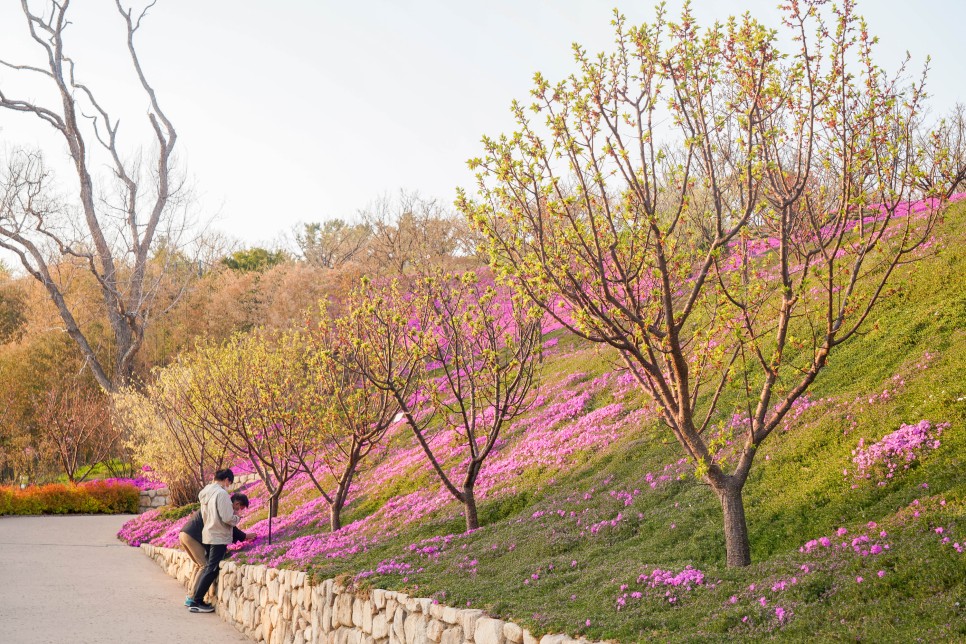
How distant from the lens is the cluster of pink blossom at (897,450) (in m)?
7.79

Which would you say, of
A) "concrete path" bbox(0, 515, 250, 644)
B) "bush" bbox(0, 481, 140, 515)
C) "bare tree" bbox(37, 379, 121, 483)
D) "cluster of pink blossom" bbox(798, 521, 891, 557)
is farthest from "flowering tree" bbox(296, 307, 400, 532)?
"bare tree" bbox(37, 379, 121, 483)

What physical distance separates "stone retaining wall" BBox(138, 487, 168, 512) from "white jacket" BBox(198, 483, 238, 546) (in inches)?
744

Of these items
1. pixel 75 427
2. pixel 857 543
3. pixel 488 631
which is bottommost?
pixel 488 631

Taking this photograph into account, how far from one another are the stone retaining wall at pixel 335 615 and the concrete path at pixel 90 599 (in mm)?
449

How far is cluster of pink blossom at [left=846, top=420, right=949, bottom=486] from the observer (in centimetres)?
779

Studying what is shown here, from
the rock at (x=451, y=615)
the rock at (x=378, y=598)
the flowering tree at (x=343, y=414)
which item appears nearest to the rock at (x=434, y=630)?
the rock at (x=451, y=615)

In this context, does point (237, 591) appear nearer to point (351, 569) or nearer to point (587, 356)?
point (351, 569)

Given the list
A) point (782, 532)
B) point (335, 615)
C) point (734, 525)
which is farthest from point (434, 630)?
point (782, 532)

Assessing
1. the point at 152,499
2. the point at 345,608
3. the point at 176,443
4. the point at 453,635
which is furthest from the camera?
the point at 152,499

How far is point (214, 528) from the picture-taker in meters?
12.6

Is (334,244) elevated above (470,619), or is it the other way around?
(334,244)

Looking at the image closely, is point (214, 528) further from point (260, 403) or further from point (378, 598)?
point (378, 598)

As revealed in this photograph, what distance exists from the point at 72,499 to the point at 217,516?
18.5 m

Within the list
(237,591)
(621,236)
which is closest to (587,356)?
(237,591)
